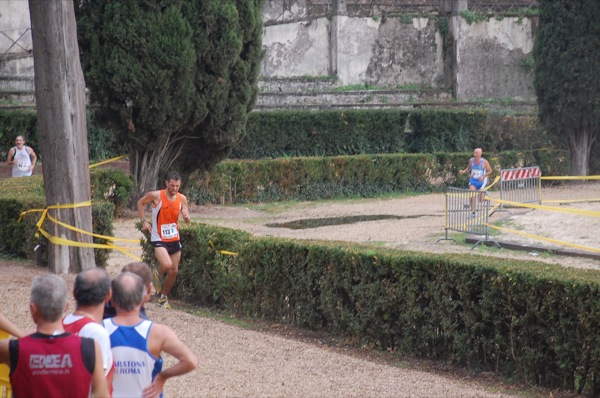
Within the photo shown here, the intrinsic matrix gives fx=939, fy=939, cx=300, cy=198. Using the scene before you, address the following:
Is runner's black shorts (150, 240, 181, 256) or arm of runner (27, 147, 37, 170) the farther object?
arm of runner (27, 147, 37, 170)

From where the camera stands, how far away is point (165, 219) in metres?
12.6

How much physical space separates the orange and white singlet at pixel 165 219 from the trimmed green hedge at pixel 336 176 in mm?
12208

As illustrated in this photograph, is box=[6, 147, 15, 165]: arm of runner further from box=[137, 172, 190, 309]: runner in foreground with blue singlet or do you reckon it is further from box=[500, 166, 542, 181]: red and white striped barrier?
box=[500, 166, 542, 181]: red and white striped barrier

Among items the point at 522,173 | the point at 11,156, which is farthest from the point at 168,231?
the point at 11,156

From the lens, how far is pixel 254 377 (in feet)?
28.6

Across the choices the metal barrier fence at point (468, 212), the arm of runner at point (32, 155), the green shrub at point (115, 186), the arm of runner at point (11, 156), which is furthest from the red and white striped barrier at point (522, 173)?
the arm of runner at point (11, 156)

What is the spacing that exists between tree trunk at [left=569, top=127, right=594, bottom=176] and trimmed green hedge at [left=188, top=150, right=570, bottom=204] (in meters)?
0.53

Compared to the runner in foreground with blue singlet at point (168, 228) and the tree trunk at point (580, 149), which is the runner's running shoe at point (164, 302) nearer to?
the runner in foreground with blue singlet at point (168, 228)

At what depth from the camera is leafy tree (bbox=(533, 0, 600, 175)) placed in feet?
98.7

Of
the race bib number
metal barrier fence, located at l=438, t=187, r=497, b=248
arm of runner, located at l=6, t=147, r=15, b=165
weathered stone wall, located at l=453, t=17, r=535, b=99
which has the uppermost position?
weathered stone wall, located at l=453, t=17, r=535, b=99

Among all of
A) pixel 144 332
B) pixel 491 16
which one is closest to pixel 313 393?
pixel 144 332

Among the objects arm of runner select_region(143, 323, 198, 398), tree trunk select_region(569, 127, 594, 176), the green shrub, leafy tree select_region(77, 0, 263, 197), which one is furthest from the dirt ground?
tree trunk select_region(569, 127, 594, 176)

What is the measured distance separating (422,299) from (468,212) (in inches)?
347

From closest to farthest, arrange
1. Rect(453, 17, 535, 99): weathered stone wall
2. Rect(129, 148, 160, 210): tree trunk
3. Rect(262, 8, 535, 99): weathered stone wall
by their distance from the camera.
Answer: Rect(129, 148, 160, 210): tree trunk, Rect(262, 8, 535, 99): weathered stone wall, Rect(453, 17, 535, 99): weathered stone wall
